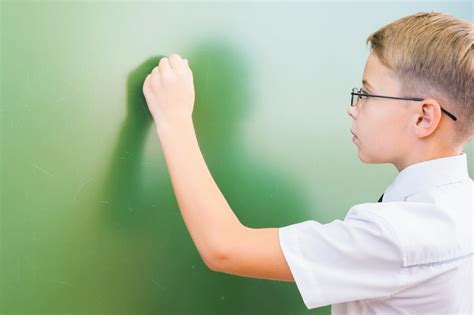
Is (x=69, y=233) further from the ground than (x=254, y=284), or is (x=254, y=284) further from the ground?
(x=69, y=233)

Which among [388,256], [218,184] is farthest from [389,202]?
[218,184]

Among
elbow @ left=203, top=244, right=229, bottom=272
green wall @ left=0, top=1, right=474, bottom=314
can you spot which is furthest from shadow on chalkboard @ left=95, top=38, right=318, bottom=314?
elbow @ left=203, top=244, right=229, bottom=272

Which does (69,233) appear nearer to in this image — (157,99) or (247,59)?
(157,99)

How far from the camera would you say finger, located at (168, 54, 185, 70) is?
913 mm

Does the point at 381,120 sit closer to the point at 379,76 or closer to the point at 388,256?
the point at 379,76

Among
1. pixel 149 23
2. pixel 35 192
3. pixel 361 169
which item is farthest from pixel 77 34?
pixel 361 169

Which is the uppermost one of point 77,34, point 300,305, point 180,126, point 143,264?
point 77,34

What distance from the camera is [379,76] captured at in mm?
932

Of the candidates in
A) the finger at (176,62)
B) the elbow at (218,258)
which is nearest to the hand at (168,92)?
the finger at (176,62)

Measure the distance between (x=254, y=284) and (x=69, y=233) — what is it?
40 centimetres

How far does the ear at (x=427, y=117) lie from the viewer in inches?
34.7

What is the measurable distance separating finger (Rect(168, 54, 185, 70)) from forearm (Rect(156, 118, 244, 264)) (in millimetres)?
96

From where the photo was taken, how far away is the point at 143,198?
93 cm

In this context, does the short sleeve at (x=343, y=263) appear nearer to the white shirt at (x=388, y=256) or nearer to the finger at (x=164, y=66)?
the white shirt at (x=388, y=256)
